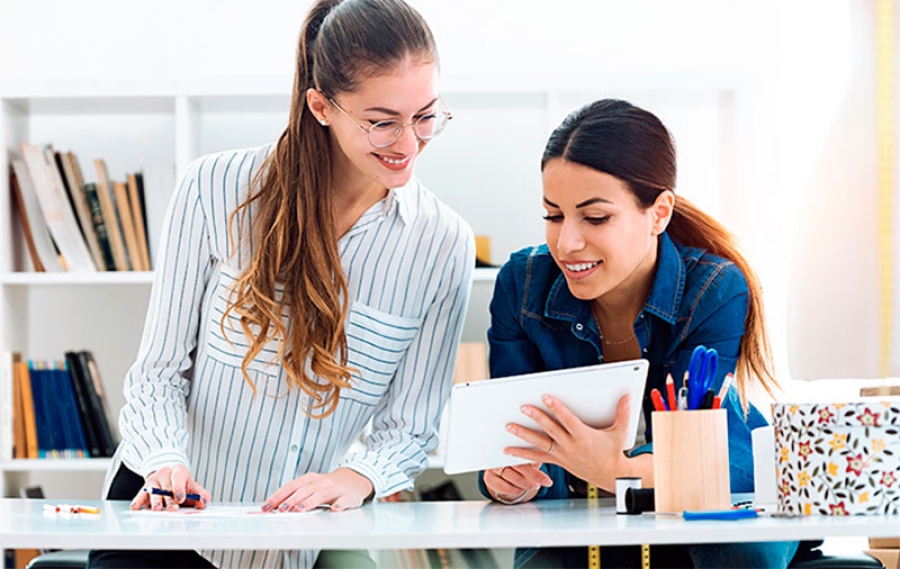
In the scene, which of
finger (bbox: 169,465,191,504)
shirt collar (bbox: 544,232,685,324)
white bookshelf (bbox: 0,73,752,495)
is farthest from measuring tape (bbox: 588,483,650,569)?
white bookshelf (bbox: 0,73,752,495)

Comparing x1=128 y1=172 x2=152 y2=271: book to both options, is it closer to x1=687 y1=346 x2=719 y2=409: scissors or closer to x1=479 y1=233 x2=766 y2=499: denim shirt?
x1=479 y1=233 x2=766 y2=499: denim shirt

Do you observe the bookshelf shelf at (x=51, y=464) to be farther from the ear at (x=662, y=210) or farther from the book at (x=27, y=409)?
the ear at (x=662, y=210)

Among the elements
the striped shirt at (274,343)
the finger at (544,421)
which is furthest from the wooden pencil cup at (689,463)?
the striped shirt at (274,343)

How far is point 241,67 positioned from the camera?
300cm

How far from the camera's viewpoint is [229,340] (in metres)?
1.69

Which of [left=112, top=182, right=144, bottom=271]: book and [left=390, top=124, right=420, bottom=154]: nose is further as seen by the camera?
[left=112, top=182, right=144, bottom=271]: book

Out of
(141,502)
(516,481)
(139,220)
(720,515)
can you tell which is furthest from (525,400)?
(139,220)

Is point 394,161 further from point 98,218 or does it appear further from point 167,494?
point 98,218

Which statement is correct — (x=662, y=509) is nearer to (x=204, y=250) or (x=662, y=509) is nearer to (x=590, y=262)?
(x=590, y=262)

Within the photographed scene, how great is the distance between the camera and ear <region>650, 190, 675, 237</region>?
1666mm

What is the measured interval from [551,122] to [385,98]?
4.09 feet

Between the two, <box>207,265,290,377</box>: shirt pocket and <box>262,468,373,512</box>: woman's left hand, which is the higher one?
<box>207,265,290,377</box>: shirt pocket

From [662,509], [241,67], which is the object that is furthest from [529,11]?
[662,509]

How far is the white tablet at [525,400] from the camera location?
1.32m
